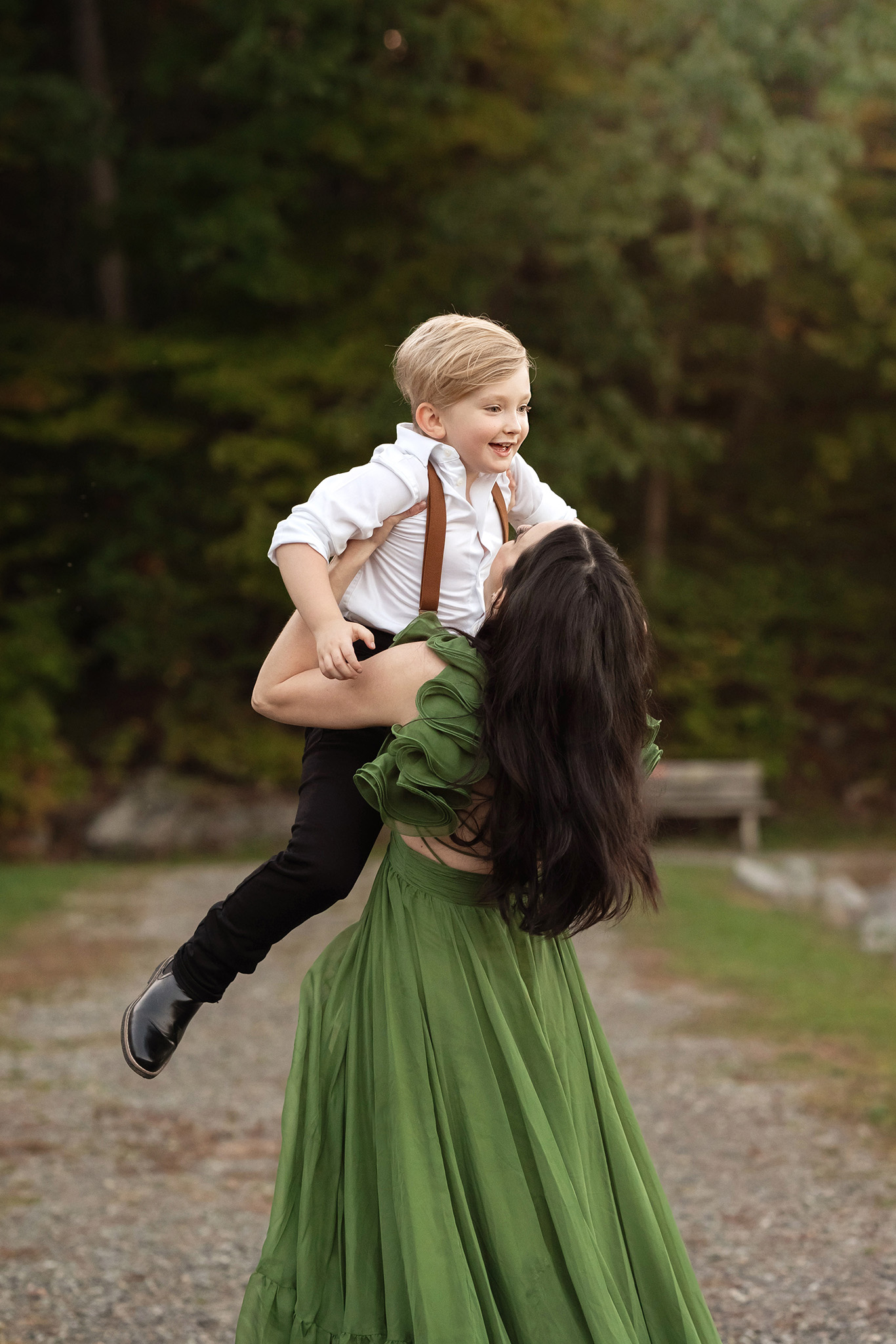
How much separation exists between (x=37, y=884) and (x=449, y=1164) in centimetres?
838

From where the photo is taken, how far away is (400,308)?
38.8ft

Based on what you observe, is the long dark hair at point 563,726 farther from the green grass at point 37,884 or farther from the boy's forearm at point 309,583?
the green grass at point 37,884

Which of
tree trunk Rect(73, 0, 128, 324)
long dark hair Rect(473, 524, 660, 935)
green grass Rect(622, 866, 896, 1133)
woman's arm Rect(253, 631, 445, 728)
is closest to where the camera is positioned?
long dark hair Rect(473, 524, 660, 935)

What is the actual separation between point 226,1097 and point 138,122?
10.6m

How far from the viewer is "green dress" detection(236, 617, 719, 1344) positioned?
82.4 inches

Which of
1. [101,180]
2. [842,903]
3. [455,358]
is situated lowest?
[842,903]

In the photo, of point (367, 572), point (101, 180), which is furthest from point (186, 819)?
point (367, 572)

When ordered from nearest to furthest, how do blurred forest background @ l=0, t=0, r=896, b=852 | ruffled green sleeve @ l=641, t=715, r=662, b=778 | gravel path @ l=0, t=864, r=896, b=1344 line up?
ruffled green sleeve @ l=641, t=715, r=662, b=778 → gravel path @ l=0, t=864, r=896, b=1344 → blurred forest background @ l=0, t=0, r=896, b=852

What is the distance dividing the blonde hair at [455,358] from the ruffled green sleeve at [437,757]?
1.49ft

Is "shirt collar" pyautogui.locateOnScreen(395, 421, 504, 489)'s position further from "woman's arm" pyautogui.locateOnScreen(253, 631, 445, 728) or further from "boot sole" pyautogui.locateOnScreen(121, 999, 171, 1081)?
"boot sole" pyautogui.locateOnScreen(121, 999, 171, 1081)

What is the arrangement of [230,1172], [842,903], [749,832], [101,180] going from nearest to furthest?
[230,1172] → [842,903] → [749,832] → [101,180]

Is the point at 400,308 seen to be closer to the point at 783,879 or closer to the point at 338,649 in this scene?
the point at 783,879

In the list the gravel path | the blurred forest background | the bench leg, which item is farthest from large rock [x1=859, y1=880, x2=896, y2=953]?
the blurred forest background

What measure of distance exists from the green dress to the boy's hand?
99mm
